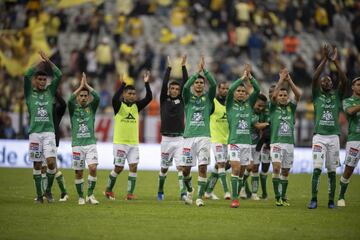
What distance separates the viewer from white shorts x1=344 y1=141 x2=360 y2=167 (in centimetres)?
1867

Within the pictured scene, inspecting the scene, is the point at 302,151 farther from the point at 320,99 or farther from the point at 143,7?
the point at 320,99

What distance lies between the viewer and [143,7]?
38.3 meters

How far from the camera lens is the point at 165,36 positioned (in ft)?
123

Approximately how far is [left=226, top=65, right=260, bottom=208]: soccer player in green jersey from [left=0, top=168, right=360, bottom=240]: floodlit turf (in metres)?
0.79

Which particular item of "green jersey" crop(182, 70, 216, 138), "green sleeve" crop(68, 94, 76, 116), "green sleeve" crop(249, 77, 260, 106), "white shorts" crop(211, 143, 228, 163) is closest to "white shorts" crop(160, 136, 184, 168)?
"white shorts" crop(211, 143, 228, 163)

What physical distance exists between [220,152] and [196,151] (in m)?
1.91

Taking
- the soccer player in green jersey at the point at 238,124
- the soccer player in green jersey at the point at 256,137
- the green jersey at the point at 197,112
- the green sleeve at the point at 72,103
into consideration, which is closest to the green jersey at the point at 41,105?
the green sleeve at the point at 72,103

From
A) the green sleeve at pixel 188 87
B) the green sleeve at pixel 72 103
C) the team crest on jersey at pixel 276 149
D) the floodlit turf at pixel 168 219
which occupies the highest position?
the green sleeve at pixel 188 87

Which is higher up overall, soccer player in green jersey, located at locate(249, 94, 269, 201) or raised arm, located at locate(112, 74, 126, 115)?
raised arm, located at locate(112, 74, 126, 115)

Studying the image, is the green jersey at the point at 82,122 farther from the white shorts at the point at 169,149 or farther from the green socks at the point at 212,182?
the green socks at the point at 212,182

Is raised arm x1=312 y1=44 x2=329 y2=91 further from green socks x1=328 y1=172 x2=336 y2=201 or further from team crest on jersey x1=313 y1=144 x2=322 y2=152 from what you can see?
green socks x1=328 y1=172 x2=336 y2=201

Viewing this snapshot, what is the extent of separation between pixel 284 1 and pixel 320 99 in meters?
21.0

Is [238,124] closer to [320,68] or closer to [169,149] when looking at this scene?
[320,68]

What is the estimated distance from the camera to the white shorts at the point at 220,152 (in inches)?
806
